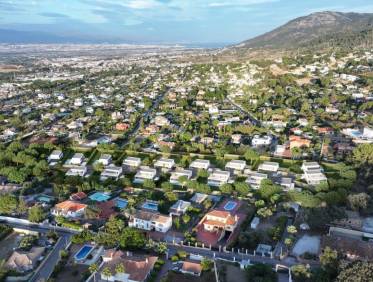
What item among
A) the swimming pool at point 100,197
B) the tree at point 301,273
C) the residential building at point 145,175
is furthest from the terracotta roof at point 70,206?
the tree at point 301,273

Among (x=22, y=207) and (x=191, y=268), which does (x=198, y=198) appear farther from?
(x=22, y=207)

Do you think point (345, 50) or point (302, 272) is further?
point (345, 50)

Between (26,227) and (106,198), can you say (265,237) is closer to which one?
(106,198)

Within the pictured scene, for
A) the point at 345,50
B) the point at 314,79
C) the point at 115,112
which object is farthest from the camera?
the point at 345,50

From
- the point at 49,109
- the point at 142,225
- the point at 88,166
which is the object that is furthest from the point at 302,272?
the point at 49,109

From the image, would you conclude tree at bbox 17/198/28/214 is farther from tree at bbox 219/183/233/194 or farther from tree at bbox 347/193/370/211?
tree at bbox 347/193/370/211
